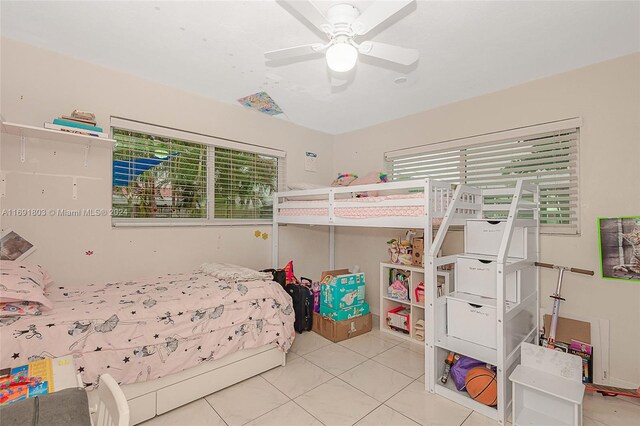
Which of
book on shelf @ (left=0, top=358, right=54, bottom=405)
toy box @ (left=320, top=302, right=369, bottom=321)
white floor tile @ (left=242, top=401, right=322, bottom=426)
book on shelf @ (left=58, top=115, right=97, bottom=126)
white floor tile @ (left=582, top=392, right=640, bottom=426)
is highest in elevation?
book on shelf @ (left=58, top=115, right=97, bottom=126)

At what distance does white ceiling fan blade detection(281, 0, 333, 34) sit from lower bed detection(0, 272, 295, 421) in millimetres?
1851

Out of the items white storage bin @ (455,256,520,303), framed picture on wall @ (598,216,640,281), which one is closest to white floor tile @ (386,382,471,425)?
white storage bin @ (455,256,520,303)

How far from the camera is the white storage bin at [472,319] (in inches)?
78.1

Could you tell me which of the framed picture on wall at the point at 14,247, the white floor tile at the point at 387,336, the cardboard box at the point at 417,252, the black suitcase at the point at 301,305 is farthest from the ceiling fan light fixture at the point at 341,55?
the white floor tile at the point at 387,336

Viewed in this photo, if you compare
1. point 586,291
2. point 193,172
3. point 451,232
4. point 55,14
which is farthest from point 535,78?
point 55,14

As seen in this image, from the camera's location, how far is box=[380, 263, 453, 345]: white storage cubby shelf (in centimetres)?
304

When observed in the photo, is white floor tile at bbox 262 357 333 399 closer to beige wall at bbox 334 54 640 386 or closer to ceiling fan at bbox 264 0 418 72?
beige wall at bbox 334 54 640 386

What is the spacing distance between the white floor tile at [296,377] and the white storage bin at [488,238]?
152cm

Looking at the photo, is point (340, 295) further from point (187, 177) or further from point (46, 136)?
point (46, 136)

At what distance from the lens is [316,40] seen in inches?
82.7

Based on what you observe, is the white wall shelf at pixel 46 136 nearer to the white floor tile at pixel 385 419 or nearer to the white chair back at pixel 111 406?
the white chair back at pixel 111 406

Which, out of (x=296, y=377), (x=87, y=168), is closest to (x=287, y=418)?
(x=296, y=377)

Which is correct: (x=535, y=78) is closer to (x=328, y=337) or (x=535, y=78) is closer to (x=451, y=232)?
(x=451, y=232)

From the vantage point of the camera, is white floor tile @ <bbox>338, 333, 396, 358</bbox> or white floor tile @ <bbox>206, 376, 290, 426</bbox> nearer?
white floor tile @ <bbox>206, 376, 290, 426</bbox>
